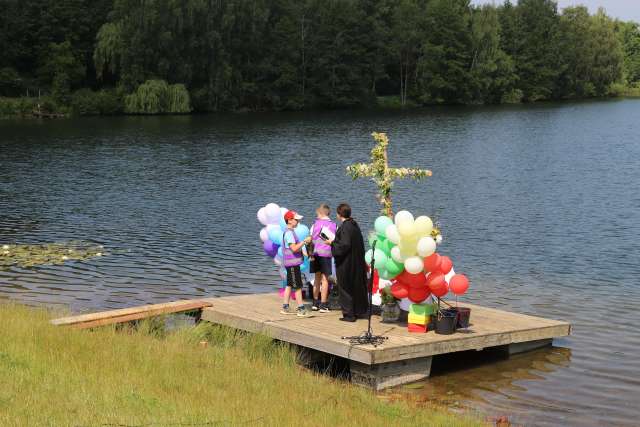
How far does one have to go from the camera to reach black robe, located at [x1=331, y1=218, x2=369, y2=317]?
576 inches

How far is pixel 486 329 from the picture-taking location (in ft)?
48.4

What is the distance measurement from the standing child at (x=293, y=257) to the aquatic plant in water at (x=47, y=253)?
32.9 feet

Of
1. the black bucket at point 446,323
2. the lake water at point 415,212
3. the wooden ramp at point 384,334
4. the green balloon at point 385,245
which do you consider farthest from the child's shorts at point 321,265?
the lake water at point 415,212

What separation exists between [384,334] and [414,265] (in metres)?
1.20

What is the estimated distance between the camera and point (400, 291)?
1441 cm

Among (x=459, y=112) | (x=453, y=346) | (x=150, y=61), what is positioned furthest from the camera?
(x=459, y=112)

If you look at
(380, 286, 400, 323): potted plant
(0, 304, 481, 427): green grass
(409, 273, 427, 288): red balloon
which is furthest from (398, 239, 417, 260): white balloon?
(0, 304, 481, 427): green grass

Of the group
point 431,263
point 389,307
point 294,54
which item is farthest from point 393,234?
point 294,54

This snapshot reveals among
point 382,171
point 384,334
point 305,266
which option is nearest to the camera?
point 384,334

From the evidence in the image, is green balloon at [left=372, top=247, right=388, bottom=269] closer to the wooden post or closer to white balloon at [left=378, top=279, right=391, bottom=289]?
white balloon at [left=378, top=279, right=391, bottom=289]

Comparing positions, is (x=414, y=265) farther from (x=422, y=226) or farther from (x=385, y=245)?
(x=385, y=245)

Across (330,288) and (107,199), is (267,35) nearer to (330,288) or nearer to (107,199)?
(107,199)

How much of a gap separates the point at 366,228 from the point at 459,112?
71.9 m

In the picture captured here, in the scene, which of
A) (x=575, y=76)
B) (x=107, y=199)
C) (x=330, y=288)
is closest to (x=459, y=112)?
(x=575, y=76)
